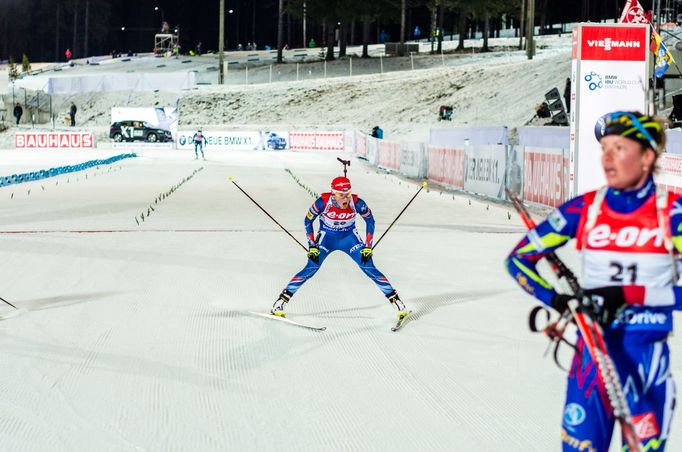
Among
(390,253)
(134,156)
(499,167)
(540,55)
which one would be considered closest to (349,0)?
(540,55)

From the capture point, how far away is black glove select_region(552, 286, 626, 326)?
3.86 meters

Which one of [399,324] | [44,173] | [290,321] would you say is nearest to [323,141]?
[44,173]

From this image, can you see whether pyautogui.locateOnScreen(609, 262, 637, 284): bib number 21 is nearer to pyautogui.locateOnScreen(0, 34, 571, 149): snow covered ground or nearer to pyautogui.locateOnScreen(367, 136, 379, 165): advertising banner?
pyautogui.locateOnScreen(367, 136, 379, 165): advertising banner

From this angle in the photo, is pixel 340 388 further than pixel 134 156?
No

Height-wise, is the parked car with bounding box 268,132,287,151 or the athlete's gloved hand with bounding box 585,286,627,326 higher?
the athlete's gloved hand with bounding box 585,286,627,326

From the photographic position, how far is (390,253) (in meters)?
15.1

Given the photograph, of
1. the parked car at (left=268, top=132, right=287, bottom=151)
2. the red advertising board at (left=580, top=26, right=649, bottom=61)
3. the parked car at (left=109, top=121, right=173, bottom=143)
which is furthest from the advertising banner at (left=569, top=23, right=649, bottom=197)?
the parked car at (left=109, top=121, right=173, bottom=143)

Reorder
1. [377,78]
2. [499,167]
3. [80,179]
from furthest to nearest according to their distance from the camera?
[377,78] → [80,179] → [499,167]

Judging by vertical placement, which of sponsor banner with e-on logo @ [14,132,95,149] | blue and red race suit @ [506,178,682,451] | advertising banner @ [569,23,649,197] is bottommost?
sponsor banner with e-on logo @ [14,132,95,149]

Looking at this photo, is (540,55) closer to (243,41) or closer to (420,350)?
(420,350)

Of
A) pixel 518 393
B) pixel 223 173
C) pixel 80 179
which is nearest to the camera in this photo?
pixel 518 393

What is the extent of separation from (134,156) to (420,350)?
144ft

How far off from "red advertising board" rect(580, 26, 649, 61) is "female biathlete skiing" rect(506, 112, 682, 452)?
1481 cm

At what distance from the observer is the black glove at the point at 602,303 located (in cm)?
386
